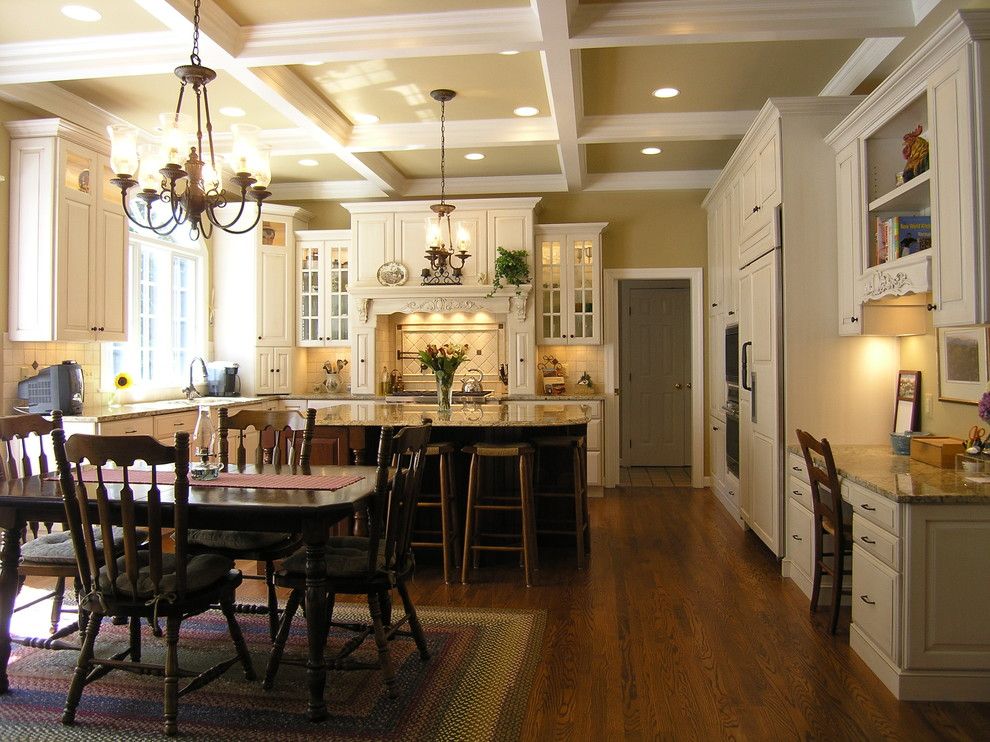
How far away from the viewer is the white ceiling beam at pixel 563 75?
3.49m

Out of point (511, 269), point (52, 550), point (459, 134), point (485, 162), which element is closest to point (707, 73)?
point (459, 134)

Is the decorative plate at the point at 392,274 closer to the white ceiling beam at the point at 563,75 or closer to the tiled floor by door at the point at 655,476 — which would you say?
the white ceiling beam at the point at 563,75

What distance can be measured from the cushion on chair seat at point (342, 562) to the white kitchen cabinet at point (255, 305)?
4.41 m

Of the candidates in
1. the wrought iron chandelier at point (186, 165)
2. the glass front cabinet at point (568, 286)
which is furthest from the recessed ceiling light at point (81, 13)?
the glass front cabinet at point (568, 286)

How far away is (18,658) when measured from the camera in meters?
3.03

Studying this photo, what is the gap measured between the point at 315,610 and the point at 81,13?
10.9 ft

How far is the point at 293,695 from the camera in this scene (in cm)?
269

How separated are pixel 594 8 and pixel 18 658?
3977 millimetres

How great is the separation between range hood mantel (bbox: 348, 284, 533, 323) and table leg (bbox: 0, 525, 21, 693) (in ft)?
14.3

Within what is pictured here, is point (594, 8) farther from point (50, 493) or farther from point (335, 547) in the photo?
point (50, 493)

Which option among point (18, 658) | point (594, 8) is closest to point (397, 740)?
point (18, 658)

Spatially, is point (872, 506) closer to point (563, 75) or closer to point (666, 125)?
point (563, 75)

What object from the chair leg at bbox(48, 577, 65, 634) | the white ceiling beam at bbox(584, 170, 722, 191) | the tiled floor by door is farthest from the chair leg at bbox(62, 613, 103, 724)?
the white ceiling beam at bbox(584, 170, 722, 191)

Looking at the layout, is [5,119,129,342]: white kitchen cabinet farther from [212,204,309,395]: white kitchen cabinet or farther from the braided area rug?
the braided area rug
